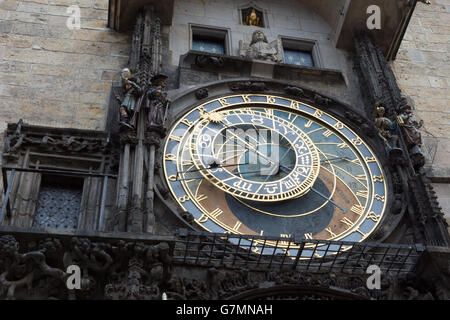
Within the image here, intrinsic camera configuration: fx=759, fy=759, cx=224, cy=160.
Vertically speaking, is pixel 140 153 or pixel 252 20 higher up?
pixel 252 20

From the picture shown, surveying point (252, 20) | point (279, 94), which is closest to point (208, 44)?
point (252, 20)

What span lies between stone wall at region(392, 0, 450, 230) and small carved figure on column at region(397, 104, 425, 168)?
662mm

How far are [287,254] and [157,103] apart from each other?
265 cm

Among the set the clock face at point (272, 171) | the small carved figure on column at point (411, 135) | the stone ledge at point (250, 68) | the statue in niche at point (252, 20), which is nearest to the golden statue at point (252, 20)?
the statue in niche at point (252, 20)

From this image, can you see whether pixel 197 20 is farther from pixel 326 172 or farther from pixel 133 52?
pixel 326 172

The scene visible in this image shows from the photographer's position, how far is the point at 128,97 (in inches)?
390

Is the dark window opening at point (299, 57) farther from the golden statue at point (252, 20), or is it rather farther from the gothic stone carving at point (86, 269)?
the gothic stone carving at point (86, 269)

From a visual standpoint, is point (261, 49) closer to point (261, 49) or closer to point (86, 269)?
point (261, 49)

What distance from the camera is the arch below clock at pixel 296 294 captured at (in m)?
8.15

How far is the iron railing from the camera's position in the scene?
27.4ft

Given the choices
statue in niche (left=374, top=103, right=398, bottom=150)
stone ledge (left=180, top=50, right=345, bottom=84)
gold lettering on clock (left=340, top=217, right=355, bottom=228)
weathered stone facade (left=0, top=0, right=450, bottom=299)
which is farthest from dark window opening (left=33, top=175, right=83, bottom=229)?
statue in niche (left=374, top=103, right=398, bottom=150)

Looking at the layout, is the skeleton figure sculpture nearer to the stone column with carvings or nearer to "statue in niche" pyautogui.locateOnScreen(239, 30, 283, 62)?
the stone column with carvings
